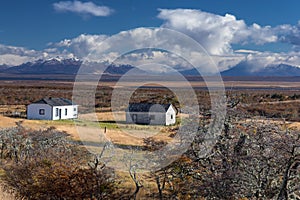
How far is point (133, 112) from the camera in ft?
134

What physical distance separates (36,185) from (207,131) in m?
5.00

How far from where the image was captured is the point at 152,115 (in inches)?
1575

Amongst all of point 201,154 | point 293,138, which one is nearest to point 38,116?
point 201,154

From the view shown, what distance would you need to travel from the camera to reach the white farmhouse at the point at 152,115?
39.4 m

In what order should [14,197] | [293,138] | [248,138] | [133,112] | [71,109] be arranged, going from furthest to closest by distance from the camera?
[71,109] → [133,112] → [14,197] → [248,138] → [293,138]

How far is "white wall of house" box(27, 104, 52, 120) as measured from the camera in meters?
41.2

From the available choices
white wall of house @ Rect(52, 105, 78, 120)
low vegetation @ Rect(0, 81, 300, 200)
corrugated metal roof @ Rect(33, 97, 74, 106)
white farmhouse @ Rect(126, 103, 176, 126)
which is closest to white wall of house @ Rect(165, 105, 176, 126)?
white farmhouse @ Rect(126, 103, 176, 126)

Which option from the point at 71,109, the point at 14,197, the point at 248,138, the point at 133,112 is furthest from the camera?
the point at 71,109

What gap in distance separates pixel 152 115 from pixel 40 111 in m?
11.0

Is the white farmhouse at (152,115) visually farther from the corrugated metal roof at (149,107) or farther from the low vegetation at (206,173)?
the low vegetation at (206,173)

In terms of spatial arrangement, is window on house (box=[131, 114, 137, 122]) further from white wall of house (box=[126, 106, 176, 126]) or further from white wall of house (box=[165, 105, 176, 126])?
white wall of house (box=[165, 105, 176, 126])

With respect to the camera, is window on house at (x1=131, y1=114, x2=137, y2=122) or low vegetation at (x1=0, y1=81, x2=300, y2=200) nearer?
low vegetation at (x1=0, y1=81, x2=300, y2=200)

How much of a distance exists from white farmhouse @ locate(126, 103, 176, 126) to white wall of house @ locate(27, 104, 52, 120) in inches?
301

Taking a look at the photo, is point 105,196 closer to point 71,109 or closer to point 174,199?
point 174,199
